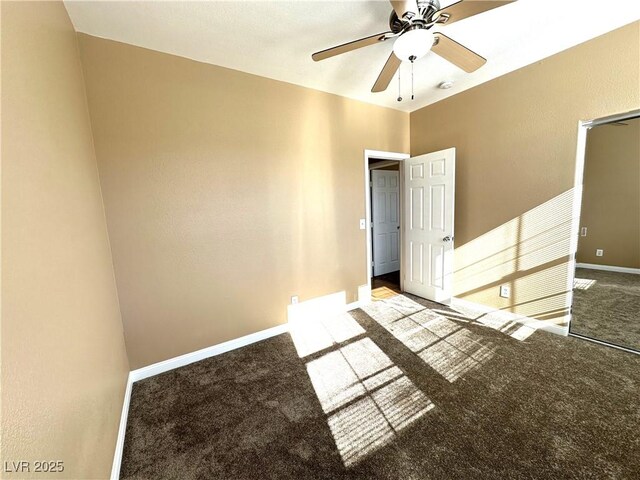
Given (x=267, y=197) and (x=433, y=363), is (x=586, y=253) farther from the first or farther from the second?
(x=267, y=197)

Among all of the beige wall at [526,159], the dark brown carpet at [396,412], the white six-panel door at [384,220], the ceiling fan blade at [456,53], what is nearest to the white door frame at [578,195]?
the beige wall at [526,159]

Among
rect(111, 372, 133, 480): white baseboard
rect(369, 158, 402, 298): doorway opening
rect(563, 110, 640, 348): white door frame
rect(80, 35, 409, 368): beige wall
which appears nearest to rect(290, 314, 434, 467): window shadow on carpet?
rect(80, 35, 409, 368): beige wall

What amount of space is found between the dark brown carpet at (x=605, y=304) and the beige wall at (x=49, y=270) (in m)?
3.70

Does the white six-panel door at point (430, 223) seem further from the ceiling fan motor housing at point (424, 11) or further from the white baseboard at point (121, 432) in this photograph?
the white baseboard at point (121, 432)

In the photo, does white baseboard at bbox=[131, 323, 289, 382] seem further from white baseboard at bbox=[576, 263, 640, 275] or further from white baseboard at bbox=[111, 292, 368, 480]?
white baseboard at bbox=[576, 263, 640, 275]

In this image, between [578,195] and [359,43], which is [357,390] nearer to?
[359,43]

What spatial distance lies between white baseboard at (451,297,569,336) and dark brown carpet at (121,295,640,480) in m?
0.12

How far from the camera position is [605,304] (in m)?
2.51

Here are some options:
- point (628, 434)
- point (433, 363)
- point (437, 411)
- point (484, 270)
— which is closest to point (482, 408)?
point (437, 411)

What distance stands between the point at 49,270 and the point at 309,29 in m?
2.11

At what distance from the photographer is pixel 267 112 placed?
249 cm

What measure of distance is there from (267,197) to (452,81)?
2362mm

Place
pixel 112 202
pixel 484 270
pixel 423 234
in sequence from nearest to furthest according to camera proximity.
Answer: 1. pixel 112 202
2. pixel 484 270
3. pixel 423 234

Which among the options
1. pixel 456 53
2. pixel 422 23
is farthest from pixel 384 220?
pixel 422 23
